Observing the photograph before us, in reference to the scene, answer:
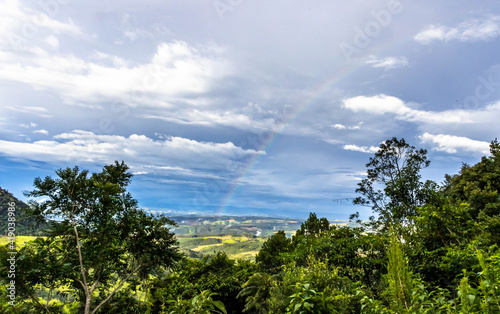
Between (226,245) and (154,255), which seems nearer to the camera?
(154,255)

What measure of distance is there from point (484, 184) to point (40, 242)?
32895mm

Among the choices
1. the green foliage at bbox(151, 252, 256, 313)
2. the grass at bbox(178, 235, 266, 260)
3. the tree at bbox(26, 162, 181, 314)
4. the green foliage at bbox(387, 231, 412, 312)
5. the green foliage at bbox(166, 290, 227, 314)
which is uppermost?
the green foliage at bbox(387, 231, 412, 312)

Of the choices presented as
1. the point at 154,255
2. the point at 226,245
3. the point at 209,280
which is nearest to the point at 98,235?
the point at 154,255

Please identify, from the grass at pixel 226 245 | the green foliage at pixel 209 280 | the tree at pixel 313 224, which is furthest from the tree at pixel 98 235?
the grass at pixel 226 245

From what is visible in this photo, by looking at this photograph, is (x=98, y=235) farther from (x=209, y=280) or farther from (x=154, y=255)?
(x=209, y=280)

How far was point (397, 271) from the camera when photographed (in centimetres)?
258

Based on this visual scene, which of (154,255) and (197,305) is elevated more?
(197,305)

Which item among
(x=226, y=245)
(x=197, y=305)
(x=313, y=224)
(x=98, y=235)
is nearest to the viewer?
(x=197, y=305)

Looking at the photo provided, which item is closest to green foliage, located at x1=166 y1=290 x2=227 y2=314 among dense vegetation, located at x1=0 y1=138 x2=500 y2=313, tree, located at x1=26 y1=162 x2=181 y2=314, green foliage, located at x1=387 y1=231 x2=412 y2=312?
green foliage, located at x1=387 y1=231 x2=412 y2=312

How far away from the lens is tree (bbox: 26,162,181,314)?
10961 millimetres

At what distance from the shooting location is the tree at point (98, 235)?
10961 mm

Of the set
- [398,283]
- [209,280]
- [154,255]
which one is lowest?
[209,280]

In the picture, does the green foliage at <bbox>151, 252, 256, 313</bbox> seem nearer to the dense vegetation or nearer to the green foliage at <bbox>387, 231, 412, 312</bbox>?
the dense vegetation

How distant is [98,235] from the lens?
11.4 m
